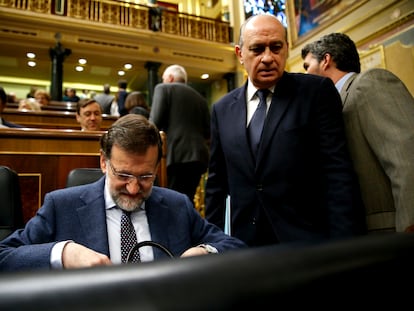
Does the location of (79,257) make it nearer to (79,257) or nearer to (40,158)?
(79,257)

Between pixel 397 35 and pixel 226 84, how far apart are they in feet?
23.7

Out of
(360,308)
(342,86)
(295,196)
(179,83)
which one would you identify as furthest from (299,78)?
(179,83)

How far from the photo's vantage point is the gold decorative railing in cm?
895

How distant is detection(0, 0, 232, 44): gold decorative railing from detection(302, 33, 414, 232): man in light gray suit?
9365 mm

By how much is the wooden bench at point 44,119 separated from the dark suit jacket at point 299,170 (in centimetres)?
389

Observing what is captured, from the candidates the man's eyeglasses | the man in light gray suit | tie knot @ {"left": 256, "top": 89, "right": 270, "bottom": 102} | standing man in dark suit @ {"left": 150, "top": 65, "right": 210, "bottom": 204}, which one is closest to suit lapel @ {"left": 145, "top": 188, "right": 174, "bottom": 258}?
the man's eyeglasses

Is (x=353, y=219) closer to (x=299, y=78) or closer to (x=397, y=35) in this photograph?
(x=299, y=78)

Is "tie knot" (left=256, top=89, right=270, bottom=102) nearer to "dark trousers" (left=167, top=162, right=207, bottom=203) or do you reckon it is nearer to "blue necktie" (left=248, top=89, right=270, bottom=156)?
"blue necktie" (left=248, top=89, right=270, bottom=156)

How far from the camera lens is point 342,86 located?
1551mm

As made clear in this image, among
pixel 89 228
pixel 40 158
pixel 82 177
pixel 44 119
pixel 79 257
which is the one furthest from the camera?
pixel 44 119

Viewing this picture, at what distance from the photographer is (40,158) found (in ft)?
7.30

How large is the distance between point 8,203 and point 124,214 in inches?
19.1

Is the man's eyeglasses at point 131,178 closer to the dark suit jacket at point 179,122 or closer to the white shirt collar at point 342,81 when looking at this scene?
the white shirt collar at point 342,81

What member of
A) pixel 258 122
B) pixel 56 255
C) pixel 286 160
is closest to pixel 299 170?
pixel 286 160
